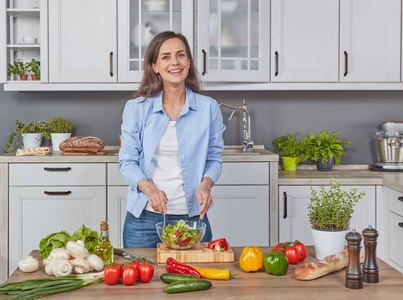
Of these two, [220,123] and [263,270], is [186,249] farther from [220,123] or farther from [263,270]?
[220,123]

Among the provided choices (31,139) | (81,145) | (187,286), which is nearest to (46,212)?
(81,145)

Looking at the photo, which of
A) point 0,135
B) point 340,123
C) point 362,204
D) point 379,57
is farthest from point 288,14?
point 0,135

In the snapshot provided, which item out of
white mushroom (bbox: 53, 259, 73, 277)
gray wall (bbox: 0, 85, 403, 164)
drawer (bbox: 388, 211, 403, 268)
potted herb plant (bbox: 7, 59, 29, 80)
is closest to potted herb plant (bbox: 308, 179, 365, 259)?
white mushroom (bbox: 53, 259, 73, 277)

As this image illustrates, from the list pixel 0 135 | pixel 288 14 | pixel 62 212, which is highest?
pixel 288 14

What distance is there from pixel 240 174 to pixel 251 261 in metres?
1.95

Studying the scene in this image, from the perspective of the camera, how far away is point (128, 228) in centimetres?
226

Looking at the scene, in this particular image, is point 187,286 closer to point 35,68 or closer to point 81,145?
point 81,145

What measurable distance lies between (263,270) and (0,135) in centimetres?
311

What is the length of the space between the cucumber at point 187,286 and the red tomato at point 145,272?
0.09m

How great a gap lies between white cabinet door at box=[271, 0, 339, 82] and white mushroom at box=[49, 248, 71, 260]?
97.8 inches

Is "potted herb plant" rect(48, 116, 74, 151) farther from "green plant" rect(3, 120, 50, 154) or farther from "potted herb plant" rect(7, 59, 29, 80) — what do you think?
"potted herb plant" rect(7, 59, 29, 80)

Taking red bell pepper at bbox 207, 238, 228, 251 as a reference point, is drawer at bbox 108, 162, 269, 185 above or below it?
above

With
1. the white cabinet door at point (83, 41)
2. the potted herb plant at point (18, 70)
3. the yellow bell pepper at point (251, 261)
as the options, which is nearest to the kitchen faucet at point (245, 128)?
the white cabinet door at point (83, 41)

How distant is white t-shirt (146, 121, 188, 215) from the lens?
7.40 ft
